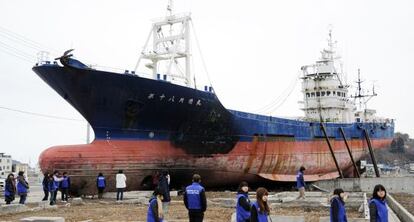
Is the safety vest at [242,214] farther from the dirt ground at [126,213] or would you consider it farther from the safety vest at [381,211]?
the dirt ground at [126,213]

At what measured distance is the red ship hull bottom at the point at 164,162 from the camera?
17.6 m

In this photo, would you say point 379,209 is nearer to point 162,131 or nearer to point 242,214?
point 242,214

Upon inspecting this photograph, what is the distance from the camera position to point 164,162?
63.1 feet

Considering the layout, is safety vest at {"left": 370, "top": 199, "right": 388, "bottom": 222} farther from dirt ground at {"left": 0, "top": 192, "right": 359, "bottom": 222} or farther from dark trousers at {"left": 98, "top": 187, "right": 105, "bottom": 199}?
dark trousers at {"left": 98, "top": 187, "right": 105, "bottom": 199}

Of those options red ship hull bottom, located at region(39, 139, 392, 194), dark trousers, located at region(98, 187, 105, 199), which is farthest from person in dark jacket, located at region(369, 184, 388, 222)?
red ship hull bottom, located at region(39, 139, 392, 194)

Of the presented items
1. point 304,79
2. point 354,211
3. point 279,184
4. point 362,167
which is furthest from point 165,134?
point 362,167

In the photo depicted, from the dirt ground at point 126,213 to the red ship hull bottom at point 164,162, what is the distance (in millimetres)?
2842

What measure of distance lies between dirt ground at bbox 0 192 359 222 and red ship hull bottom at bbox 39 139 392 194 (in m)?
2.84

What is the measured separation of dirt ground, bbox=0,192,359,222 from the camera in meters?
11.4

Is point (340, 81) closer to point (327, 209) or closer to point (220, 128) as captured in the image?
point (220, 128)

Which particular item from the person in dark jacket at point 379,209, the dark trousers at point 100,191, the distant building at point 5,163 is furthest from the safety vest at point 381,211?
the distant building at point 5,163

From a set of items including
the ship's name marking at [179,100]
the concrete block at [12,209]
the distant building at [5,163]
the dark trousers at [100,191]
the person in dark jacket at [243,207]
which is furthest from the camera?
the distant building at [5,163]

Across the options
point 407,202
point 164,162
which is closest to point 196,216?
point 407,202

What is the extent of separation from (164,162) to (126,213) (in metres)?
6.75
